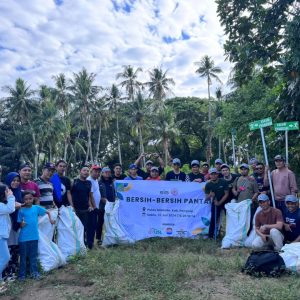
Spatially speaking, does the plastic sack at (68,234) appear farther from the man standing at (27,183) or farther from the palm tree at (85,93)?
the palm tree at (85,93)

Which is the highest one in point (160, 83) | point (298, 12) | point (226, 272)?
point (160, 83)

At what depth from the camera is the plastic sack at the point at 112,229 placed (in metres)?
7.82

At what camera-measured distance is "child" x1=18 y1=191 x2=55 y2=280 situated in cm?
577

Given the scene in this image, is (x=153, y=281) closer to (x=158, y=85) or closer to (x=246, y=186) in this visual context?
(x=246, y=186)

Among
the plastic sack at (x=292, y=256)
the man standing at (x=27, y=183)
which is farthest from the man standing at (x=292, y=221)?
the man standing at (x=27, y=183)

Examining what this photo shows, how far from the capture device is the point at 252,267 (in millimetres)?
5492

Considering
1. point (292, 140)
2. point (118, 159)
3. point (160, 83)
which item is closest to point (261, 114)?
point (292, 140)

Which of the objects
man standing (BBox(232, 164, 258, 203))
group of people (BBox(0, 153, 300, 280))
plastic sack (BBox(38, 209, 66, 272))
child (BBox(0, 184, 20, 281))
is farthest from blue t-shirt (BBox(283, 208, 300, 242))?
child (BBox(0, 184, 20, 281))

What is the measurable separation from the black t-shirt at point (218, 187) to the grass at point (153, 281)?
4.77 feet

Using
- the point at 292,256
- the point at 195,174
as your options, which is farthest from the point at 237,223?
the point at 292,256

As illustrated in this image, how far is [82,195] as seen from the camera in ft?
23.5

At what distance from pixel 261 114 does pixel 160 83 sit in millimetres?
27621

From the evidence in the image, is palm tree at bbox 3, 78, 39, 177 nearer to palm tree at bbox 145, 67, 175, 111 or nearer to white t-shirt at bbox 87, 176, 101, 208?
palm tree at bbox 145, 67, 175, 111

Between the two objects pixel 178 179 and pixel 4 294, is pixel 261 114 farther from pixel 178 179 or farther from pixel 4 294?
pixel 4 294
